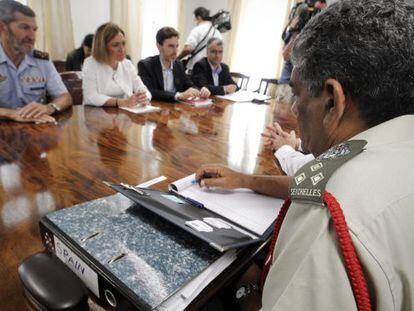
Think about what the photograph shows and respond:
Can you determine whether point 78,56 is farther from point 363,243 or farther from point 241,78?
point 363,243

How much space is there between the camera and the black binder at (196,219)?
51 centimetres

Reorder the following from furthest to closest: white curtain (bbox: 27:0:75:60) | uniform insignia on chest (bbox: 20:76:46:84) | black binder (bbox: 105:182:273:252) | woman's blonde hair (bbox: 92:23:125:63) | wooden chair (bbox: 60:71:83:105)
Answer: white curtain (bbox: 27:0:75:60) < wooden chair (bbox: 60:71:83:105) < woman's blonde hair (bbox: 92:23:125:63) < uniform insignia on chest (bbox: 20:76:46:84) < black binder (bbox: 105:182:273:252)

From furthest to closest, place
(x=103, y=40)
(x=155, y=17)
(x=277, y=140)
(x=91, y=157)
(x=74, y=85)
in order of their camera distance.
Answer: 1. (x=155, y=17)
2. (x=74, y=85)
3. (x=103, y=40)
4. (x=277, y=140)
5. (x=91, y=157)

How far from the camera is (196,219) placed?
1.90ft

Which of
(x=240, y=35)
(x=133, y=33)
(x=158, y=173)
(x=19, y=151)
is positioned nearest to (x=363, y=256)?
(x=158, y=173)

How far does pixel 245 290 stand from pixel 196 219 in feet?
0.59

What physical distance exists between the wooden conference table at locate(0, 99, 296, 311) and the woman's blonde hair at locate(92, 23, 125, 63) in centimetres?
49

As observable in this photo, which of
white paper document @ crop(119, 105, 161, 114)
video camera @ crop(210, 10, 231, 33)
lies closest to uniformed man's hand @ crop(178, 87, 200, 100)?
white paper document @ crop(119, 105, 161, 114)

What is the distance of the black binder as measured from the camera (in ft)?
1.68

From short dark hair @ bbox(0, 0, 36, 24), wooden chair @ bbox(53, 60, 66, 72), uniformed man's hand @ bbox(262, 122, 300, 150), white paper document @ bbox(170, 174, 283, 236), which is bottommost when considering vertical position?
wooden chair @ bbox(53, 60, 66, 72)

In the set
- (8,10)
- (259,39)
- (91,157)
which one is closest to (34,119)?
(91,157)

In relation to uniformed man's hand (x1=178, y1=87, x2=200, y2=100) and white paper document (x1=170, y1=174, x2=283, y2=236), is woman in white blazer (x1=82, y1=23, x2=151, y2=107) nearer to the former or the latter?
uniformed man's hand (x1=178, y1=87, x2=200, y2=100)

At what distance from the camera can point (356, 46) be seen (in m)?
0.41

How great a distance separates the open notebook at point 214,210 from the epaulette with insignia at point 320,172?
164 mm
